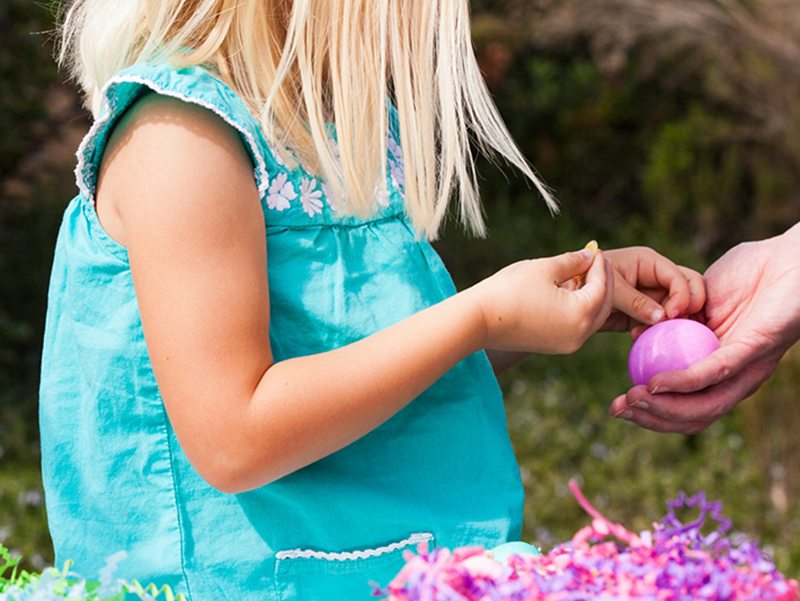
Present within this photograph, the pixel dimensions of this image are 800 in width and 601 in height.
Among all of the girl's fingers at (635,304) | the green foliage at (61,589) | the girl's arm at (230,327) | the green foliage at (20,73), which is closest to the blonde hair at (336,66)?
the girl's arm at (230,327)

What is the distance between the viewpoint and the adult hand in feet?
5.64

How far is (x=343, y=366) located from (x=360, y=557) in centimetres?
28

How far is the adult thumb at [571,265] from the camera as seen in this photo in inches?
56.0

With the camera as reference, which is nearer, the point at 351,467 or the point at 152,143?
the point at 152,143

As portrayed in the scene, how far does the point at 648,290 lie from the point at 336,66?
69cm

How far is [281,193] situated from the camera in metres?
1.39

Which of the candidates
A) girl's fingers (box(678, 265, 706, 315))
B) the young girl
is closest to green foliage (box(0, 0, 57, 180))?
the young girl

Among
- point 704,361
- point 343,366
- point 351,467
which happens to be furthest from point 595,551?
point 704,361

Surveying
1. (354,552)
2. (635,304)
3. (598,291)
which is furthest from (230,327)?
(635,304)

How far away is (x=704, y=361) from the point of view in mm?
1709

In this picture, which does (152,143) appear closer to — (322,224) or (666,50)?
(322,224)

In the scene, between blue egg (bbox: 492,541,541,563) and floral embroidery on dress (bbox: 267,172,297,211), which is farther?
floral embroidery on dress (bbox: 267,172,297,211)

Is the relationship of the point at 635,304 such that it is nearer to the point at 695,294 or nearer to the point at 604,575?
the point at 695,294

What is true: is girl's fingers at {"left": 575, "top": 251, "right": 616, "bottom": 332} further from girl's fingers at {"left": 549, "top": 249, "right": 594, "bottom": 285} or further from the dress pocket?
the dress pocket
